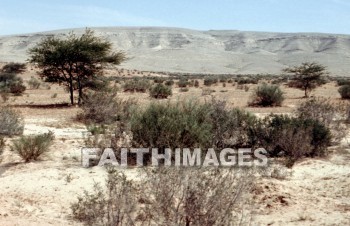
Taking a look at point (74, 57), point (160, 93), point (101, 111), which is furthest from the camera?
point (160, 93)

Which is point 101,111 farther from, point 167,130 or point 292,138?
point 292,138

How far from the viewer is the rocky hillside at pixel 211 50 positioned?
121 m

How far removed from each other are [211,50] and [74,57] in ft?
433

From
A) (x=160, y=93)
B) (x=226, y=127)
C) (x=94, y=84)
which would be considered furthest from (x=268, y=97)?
(x=226, y=127)

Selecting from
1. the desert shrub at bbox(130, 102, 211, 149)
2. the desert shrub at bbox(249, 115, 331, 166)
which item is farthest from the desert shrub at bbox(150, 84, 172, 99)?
the desert shrub at bbox(130, 102, 211, 149)

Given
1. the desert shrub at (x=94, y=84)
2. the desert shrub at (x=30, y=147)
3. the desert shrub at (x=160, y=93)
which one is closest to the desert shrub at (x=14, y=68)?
the desert shrub at (x=160, y=93)

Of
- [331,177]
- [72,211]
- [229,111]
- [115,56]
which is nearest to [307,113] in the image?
[229,111]

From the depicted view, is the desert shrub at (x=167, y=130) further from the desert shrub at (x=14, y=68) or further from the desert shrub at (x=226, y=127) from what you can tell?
the desert shrub at (x=14, y=68)

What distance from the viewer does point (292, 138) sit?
1136cm

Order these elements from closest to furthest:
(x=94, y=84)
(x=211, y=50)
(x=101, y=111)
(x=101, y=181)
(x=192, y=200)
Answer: (x=192, y=200) → (x=101, y=181) → (x=101, y=111) → (x=94, y=84) → (x=211, y=50)

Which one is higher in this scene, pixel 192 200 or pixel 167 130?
pixel 192 200

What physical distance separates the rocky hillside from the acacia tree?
7286 centimetres

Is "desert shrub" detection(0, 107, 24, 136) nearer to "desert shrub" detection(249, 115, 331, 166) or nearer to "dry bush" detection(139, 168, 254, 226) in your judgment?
"desert shrub" detection(249, 115, 331, 166)

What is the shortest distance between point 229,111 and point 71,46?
42.3 feet
